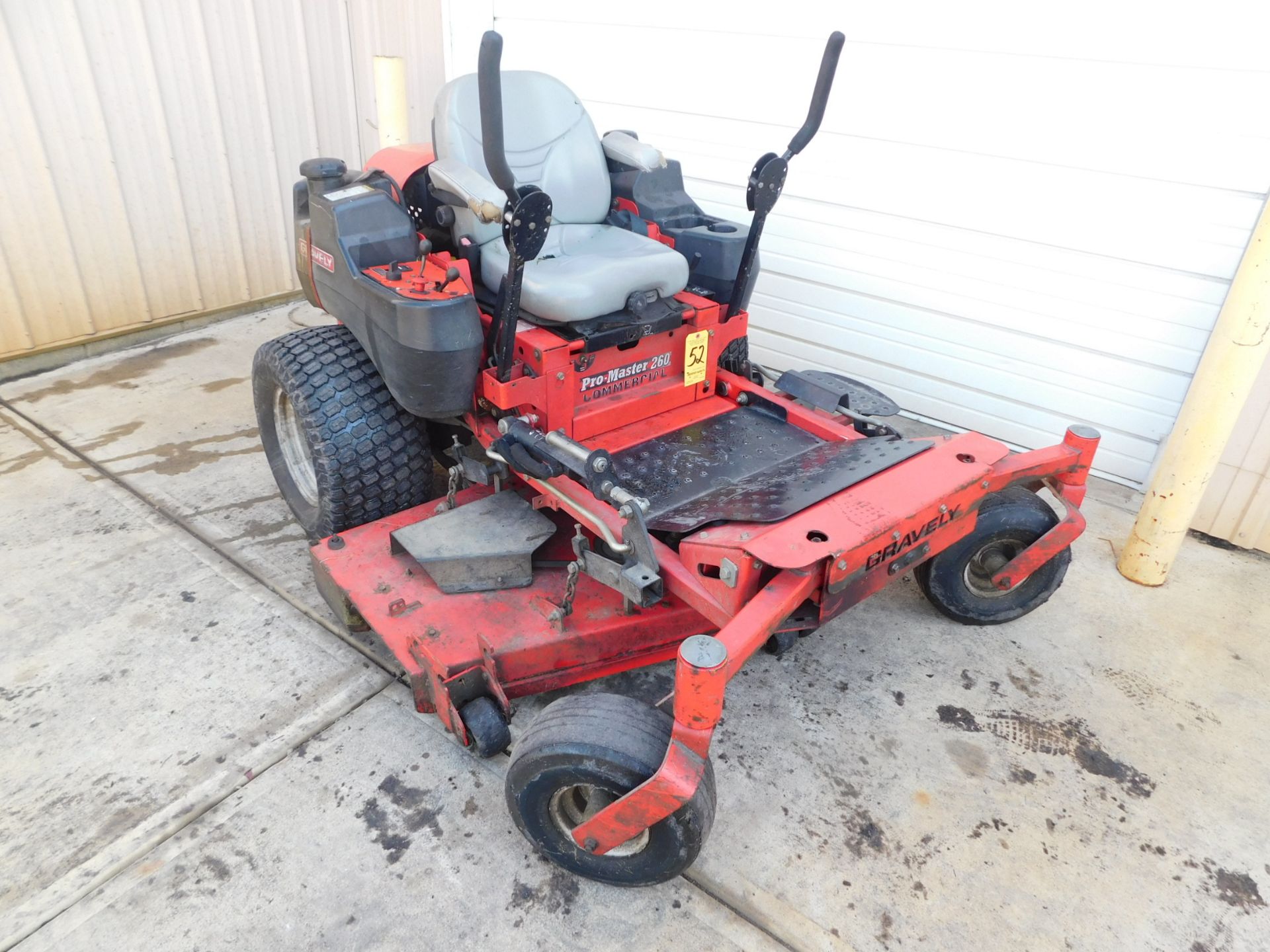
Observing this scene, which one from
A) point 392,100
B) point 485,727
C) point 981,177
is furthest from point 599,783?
point 392,100

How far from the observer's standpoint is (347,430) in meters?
2.51

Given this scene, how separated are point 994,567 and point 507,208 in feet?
6.09

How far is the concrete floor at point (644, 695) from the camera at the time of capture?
177cm

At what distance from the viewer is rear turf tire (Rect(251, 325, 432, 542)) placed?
2500mm

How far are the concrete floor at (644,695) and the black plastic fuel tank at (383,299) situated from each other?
81cm

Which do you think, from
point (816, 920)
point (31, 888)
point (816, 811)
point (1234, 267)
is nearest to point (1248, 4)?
point (1234, 267)

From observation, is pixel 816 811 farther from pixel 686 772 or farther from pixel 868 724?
pixel 686 772

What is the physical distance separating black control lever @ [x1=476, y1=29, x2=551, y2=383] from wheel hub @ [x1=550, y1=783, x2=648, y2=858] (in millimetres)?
1112

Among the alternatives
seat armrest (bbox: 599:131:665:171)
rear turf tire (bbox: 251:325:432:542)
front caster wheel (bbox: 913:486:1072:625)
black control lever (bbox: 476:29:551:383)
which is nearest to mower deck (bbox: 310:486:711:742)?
rear turf tire (bbox: 251:325:432:542)

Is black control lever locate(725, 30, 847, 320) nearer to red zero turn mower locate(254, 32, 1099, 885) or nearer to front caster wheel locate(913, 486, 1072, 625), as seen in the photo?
red zero turn mower locate(254, 32, 1099, 885)

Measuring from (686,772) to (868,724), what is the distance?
91cm

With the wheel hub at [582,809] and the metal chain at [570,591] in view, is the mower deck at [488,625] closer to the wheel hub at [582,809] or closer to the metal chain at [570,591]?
the metal chain at [570,591]

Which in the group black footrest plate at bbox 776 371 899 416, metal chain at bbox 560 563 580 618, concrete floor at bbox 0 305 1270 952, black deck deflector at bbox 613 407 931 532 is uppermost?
black footrest plate at bbox 776 371 899 416

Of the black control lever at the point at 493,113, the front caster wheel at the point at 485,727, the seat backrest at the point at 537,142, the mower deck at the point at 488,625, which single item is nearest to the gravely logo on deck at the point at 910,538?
the mower deck at the point at 488,625
